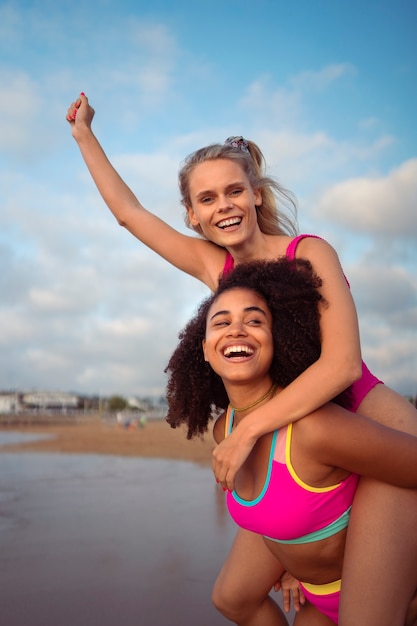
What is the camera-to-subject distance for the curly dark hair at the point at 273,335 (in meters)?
2.28

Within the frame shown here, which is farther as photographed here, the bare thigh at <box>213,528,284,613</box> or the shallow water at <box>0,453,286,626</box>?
the shallow water at <box>0,453,286,626</box>

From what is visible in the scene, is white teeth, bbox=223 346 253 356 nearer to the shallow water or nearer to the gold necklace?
the gold necklace

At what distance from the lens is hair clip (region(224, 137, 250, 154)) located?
2.92m

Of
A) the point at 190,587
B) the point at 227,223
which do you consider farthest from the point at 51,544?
the point at 227,223

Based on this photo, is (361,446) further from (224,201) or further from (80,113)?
(80,113)

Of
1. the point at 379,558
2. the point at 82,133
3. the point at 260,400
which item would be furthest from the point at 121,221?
the point at 379,558

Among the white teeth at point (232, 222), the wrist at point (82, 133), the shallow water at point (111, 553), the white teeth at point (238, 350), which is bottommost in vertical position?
the shallow water at point (111, 553)

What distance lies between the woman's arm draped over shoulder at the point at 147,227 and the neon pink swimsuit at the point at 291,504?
41.1 inches

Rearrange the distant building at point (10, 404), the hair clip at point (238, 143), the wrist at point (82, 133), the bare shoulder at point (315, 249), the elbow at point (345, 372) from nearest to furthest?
the elbow at point (345, 372) → the bare shoulder at point (315, 249) → the hair clip at point (238, 143) → the wrist at point (82, 133) → the distant building at point (10, 404)

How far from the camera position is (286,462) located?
2.07 metres

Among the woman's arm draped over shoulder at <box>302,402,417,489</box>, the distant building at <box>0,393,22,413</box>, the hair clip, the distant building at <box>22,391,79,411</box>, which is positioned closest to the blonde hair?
the hair clip

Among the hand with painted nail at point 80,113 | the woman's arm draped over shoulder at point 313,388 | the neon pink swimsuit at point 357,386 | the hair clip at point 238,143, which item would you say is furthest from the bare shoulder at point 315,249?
the hand with painted nail at point 80,113

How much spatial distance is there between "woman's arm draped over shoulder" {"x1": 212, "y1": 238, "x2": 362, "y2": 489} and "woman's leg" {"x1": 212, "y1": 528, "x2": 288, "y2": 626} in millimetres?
676

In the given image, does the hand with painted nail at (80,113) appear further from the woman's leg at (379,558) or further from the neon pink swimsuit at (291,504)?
the woman's leg at (379,558)
